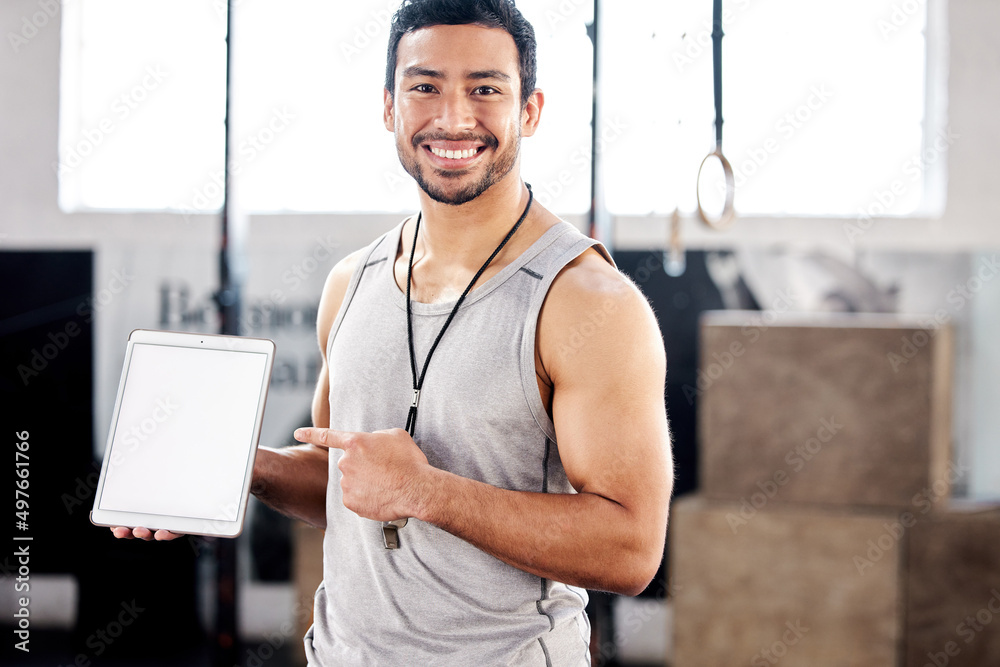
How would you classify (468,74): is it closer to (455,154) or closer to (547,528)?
(455,154)

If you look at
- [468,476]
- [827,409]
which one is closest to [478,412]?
[468,476]

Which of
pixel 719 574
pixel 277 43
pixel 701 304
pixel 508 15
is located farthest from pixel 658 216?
pixel 508 15

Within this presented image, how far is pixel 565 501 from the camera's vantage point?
3.12 feet

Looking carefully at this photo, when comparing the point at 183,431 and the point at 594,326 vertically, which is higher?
the point at 594,326

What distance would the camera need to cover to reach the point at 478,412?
1020 mm

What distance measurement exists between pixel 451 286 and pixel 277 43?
7.04 ft

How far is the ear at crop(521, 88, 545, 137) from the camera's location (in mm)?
1173

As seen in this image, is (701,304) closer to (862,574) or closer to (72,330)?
(862,574)

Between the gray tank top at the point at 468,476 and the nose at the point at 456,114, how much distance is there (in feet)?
0.60

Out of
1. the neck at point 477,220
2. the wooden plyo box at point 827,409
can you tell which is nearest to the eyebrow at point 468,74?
the neck at point 477,220

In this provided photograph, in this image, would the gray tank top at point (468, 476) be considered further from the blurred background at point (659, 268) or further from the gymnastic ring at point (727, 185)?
the blurred background at point (659, 268)

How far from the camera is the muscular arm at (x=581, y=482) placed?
3.06 feet

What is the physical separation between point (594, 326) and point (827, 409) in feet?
5.74

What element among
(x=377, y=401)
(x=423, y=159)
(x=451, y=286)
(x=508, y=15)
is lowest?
(x=377, y=401)
